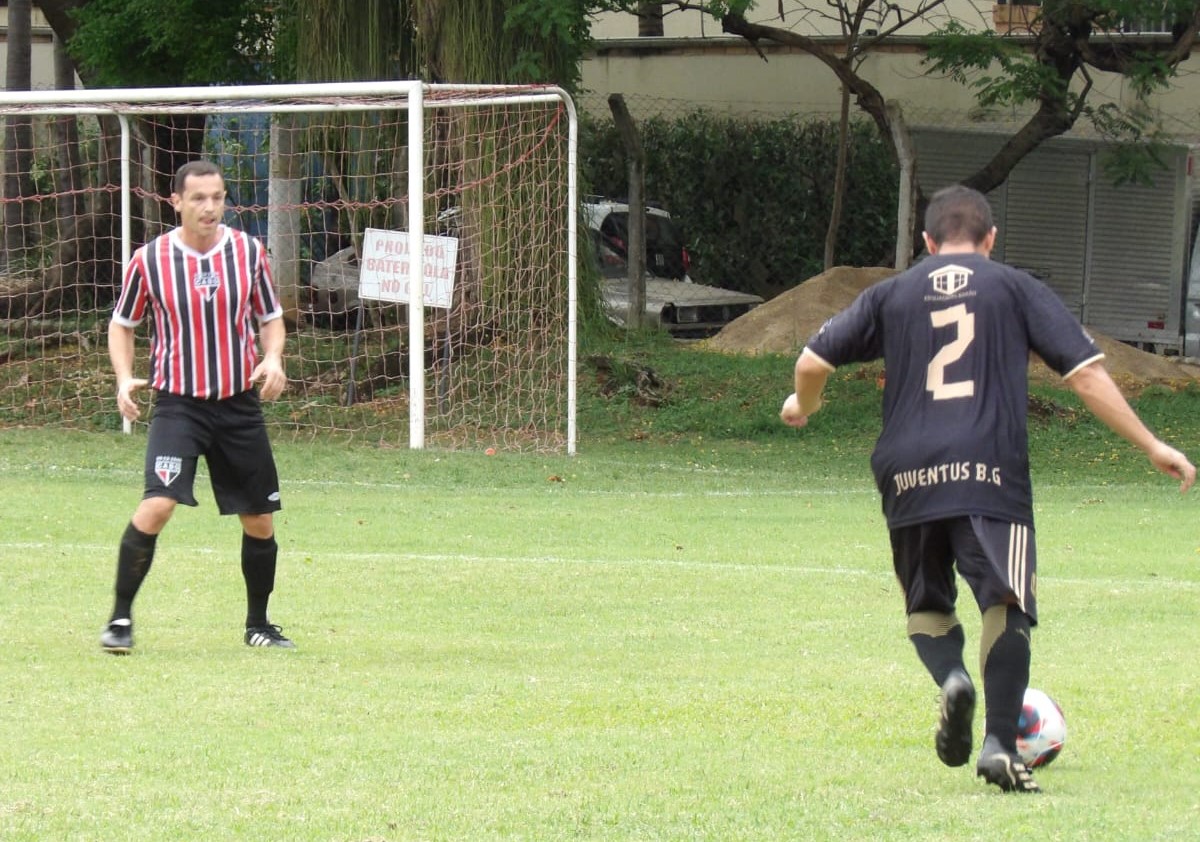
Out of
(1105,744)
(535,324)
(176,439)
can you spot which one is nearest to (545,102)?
(535,324)

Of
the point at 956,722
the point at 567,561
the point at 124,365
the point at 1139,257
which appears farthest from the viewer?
the point at 1139,257

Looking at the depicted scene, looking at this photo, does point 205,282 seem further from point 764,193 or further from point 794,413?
point 764,193

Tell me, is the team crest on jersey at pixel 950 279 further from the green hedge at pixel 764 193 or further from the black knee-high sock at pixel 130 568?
the green hedge at pixel 764 193

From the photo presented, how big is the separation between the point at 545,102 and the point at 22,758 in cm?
1272

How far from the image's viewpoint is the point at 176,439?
7223 mm

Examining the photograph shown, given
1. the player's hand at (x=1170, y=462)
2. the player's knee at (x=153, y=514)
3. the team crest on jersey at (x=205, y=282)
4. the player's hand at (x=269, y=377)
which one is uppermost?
the team crest on jersey at (x=205, y=282)

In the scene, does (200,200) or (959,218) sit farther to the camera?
(200,200)

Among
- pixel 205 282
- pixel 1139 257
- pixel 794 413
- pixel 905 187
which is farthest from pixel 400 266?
Result: pixel 1139 257

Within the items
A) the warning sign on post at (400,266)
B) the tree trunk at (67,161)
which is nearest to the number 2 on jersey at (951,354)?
the warning sign on post at (400,266)

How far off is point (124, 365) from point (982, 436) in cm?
382

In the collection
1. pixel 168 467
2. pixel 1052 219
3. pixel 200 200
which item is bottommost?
pixel 1052 219

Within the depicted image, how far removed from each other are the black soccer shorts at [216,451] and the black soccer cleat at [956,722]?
3.20m

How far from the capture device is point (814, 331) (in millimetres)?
23406

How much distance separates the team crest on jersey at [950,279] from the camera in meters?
5.15
